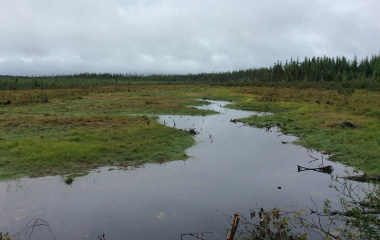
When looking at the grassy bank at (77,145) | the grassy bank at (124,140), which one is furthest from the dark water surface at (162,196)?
the grassy bank at (124,140)

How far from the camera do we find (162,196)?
10.6 m

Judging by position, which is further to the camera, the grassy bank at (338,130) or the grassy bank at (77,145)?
the grassy bank at (338,130)

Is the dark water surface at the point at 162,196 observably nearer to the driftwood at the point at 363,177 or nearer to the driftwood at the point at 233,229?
the driftwood at the point at 363,177

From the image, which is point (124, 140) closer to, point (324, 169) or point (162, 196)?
point (162, 196)

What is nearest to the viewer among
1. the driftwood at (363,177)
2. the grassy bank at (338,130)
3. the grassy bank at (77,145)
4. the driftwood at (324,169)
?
the driftwood at (363,177)

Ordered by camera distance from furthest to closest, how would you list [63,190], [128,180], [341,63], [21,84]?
[341,63]
[21,84]
[128,180]
[63,190]

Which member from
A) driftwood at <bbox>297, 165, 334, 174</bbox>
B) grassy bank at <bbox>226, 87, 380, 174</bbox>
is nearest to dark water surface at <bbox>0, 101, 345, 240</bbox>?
driftwood at <bbox>297, 165, 334, 174</bbox>

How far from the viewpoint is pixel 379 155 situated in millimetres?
14281

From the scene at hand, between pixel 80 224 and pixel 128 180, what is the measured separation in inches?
146

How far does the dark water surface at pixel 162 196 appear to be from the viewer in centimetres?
855

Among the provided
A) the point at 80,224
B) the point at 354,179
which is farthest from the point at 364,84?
the point at 80,224

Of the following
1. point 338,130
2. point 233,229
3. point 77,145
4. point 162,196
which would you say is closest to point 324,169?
point 162,196

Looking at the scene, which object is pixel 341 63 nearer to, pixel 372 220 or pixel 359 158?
pixel 359 158

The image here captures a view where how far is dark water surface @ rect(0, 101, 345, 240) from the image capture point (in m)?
8.55
